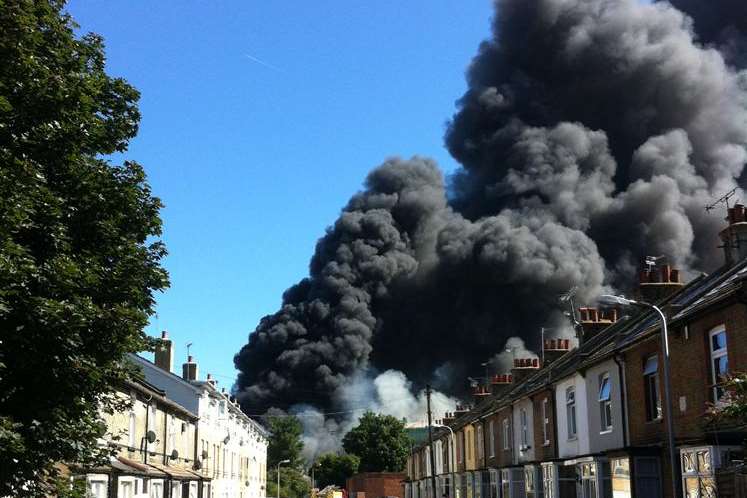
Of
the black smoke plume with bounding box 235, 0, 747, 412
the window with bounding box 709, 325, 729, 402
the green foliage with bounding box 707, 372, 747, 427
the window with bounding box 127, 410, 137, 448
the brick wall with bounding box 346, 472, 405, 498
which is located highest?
the black smoke plume with bounding box 235, 0, 747, 412

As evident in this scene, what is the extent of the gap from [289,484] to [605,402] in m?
57.6

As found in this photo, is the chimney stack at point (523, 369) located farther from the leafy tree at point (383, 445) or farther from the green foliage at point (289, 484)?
the leafy tree at point (383, 445)

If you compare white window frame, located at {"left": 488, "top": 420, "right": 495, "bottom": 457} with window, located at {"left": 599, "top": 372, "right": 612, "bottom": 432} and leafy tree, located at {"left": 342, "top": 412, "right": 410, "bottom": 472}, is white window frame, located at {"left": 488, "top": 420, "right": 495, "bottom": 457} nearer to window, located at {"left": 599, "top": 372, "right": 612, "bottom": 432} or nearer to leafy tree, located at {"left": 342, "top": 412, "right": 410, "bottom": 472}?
window, located at {"left": 599, "top": 372, "right": 612, "bottom": 432}

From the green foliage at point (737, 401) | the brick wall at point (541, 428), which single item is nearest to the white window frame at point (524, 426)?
the brick wall at point (541, 428)

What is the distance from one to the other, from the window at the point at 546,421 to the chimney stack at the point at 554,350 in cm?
703

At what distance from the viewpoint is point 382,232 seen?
90.9m

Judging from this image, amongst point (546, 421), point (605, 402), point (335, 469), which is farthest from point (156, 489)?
point (335, 469)

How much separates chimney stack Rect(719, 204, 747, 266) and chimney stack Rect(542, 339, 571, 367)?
13722 mm

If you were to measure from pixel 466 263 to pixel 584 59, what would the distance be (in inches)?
1015

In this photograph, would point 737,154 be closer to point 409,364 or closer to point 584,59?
point 584,59

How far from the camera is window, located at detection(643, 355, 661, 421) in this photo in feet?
55.0

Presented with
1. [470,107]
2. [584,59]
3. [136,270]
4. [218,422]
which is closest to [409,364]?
[470,107]

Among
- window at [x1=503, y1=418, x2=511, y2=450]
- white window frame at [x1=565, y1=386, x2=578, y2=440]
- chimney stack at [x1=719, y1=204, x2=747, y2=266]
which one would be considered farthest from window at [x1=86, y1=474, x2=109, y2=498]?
chimney stack at [x1=719, y1=204, x2=747, y2=266]

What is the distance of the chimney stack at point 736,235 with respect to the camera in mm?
17703
